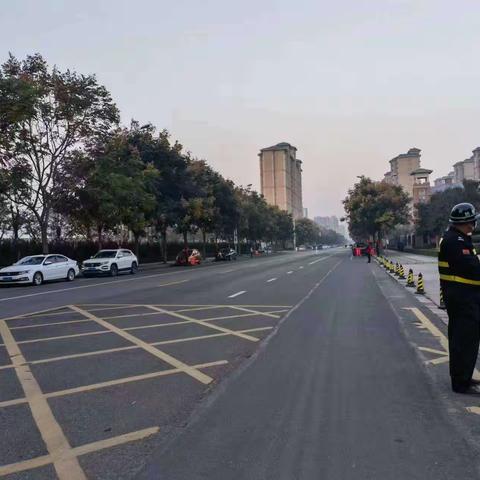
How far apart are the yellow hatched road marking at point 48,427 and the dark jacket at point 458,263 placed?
12.8 ft

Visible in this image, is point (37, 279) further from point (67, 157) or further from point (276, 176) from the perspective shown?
point (276, 176)

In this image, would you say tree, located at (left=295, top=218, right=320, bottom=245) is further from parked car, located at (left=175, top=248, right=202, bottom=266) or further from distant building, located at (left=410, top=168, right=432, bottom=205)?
parked car, located at (left=175, top=248, right=202, bottom=266)

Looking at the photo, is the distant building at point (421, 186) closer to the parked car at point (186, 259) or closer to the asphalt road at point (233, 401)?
the parked car at point (186, 259)

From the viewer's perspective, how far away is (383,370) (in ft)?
22.6

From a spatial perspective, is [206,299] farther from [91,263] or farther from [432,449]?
[91,263]

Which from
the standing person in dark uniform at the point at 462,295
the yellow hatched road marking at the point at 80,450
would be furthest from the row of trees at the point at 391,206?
the yellow hatched road marking at the point at 80,450

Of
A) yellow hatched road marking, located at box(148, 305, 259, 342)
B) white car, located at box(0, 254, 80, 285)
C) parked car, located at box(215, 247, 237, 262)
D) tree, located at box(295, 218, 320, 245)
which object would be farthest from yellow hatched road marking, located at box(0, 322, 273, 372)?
tree, located at box(295, 218, 320, 245)

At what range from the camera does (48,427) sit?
4.80m

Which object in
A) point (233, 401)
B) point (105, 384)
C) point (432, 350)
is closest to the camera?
point (233, 401)

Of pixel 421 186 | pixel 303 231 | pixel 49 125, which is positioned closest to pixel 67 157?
pixel 49 125

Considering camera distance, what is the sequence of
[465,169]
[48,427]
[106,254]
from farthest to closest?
[465,169]
[106,254]
[48,427]

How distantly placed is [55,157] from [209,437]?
2891cm

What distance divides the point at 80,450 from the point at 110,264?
26963 millimetres

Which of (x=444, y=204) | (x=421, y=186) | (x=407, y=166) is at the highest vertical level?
(x=407, y=166)
